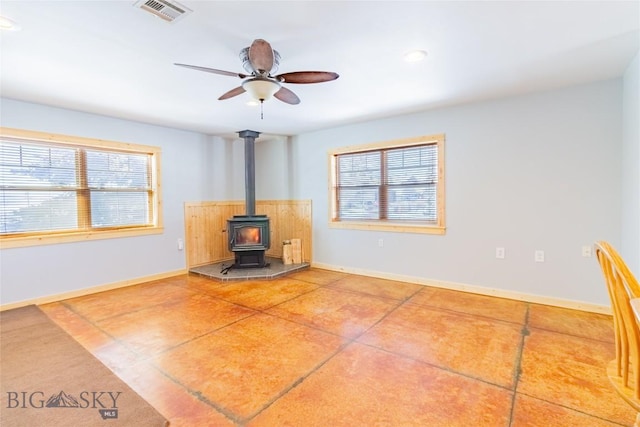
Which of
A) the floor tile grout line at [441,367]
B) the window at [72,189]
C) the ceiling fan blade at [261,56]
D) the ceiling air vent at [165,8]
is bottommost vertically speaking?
the floor tile grout line at [441,367]

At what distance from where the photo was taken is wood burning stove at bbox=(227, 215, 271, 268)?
5012 mm

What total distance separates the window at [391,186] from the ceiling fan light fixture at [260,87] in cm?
258

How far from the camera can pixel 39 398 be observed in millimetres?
1918

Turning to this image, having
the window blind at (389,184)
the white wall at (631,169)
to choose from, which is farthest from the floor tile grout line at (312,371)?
the white wall at (631,169)

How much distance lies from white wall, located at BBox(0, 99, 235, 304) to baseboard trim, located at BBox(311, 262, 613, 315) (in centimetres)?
286

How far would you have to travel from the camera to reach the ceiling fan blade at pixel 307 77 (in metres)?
2.28

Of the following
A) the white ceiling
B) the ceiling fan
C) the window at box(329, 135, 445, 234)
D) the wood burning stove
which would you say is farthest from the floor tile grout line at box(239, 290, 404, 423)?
the wood burning stove

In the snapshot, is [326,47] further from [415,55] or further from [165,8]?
[165,8]

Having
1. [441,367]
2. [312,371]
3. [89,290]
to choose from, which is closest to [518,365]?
[441,367]

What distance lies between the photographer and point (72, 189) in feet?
13.2

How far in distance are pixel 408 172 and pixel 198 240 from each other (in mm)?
3813

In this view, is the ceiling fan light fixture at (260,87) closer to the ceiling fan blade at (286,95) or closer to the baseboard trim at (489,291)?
the ceiling fan blade at (286,95)

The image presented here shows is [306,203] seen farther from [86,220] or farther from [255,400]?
[255,400]

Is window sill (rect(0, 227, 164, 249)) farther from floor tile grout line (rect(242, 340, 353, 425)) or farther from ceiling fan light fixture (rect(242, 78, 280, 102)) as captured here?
floor tile grout line (rect(242, 340, 353, 425))
